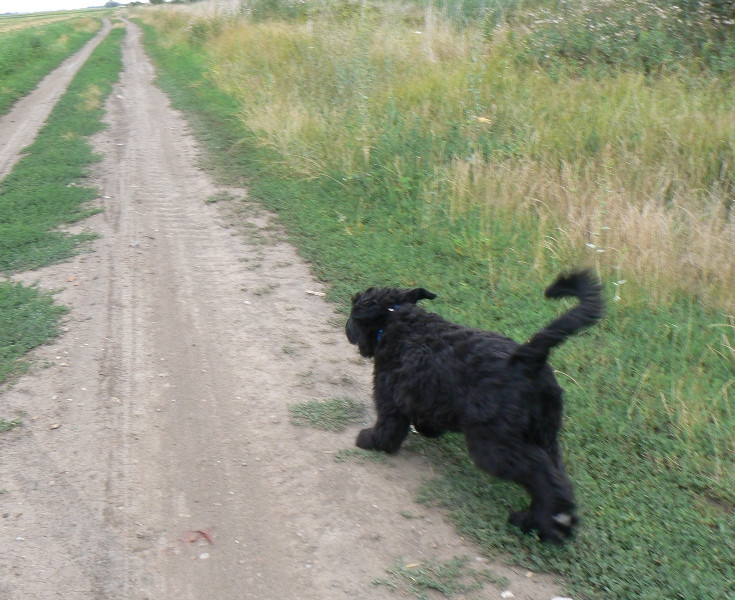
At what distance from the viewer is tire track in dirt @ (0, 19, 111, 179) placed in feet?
38.9

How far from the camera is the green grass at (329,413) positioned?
4.64 m

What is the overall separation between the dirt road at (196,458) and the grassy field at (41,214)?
0.77 feet

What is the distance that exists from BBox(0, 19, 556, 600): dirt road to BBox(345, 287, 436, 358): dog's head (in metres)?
0.64

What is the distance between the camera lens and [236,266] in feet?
23.7

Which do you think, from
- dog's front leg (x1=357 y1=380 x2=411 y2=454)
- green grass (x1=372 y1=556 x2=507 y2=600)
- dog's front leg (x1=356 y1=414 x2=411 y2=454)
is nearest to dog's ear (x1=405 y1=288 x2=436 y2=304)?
dog's front leg (x1=357 y1=380 x2=411 y2=454)

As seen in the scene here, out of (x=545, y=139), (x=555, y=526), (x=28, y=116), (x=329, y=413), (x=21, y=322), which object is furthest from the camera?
(x=28, y=116)

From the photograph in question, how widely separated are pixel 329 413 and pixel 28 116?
13.7 metres

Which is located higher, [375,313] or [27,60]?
[27,60]

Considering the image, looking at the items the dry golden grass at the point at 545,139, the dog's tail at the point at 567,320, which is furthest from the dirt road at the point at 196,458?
the dry golden grass at the point at 545,139

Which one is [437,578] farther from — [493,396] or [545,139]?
[545,139]

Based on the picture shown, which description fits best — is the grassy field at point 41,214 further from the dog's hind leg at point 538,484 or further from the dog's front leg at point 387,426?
the dog's hind leg at point 538,484

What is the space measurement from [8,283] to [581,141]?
6.54m

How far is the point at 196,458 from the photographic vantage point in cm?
424

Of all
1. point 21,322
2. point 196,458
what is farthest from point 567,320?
point 21,322
